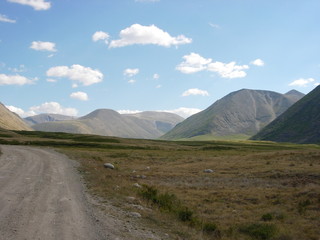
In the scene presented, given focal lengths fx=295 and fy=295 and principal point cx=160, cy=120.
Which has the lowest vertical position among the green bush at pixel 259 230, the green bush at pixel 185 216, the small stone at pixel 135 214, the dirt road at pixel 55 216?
the green bush at pixel 259 230

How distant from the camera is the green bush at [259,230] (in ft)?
57.4

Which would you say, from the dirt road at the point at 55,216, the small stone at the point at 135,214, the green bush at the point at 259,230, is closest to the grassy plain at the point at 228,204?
the green bush at the point at 259,230

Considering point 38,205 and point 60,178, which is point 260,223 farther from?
point 60,178

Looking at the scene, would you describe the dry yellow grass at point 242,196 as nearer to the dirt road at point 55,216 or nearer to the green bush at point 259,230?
the green bush at point 259,230

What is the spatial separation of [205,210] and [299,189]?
12.5m

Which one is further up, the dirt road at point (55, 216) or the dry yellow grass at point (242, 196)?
the dirt road at point (55, 216)

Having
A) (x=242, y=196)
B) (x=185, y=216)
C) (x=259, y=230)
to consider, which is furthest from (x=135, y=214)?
(x=242, y=196)

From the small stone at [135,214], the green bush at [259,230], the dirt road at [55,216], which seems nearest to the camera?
the dirt road at [55,216]

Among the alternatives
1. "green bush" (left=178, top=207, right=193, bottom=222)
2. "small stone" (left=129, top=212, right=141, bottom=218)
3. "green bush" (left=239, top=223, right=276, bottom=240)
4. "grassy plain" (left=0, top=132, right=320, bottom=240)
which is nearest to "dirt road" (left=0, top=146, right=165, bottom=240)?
"small stone" (left=129, top=212, right=141, bottom=218)

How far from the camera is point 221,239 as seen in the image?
15820 mm

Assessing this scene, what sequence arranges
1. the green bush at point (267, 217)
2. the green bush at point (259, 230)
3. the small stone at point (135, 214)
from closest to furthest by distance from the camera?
the small stone at point (135, 214)
the green bush at point (259, 230)
the green bush at point (267, 217)

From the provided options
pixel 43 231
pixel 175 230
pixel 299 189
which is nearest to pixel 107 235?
pixel 43 231

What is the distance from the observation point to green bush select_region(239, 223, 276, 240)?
57.4ft

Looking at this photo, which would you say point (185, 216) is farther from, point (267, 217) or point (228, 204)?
point (228, 204)
